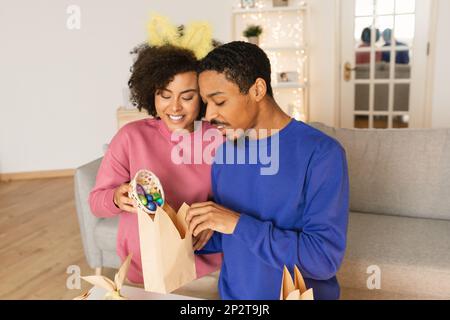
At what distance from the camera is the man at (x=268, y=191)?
968 millimetres

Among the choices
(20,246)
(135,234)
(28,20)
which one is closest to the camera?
(135,234)

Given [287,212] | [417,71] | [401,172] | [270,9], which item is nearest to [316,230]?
[287,212]

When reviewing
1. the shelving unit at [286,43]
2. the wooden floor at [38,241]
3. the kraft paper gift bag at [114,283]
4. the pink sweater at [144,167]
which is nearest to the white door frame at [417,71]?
the shelving unit at [286,43]

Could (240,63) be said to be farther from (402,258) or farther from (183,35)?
(402,258)

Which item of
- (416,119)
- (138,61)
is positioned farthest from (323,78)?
(138,61)

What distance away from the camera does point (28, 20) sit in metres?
4.38

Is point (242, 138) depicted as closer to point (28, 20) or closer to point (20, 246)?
point (20, 246)

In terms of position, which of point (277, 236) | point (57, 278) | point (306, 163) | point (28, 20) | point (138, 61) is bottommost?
point (57, 278)

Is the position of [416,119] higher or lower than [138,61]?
lower

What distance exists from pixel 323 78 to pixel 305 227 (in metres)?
3.72

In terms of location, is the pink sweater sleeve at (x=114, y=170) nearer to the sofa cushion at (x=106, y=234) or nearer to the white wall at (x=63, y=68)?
the sofa cushion at (x=106, y=234)

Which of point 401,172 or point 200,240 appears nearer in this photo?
point 200,240

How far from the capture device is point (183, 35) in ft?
4.27

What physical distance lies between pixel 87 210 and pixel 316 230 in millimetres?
1735
